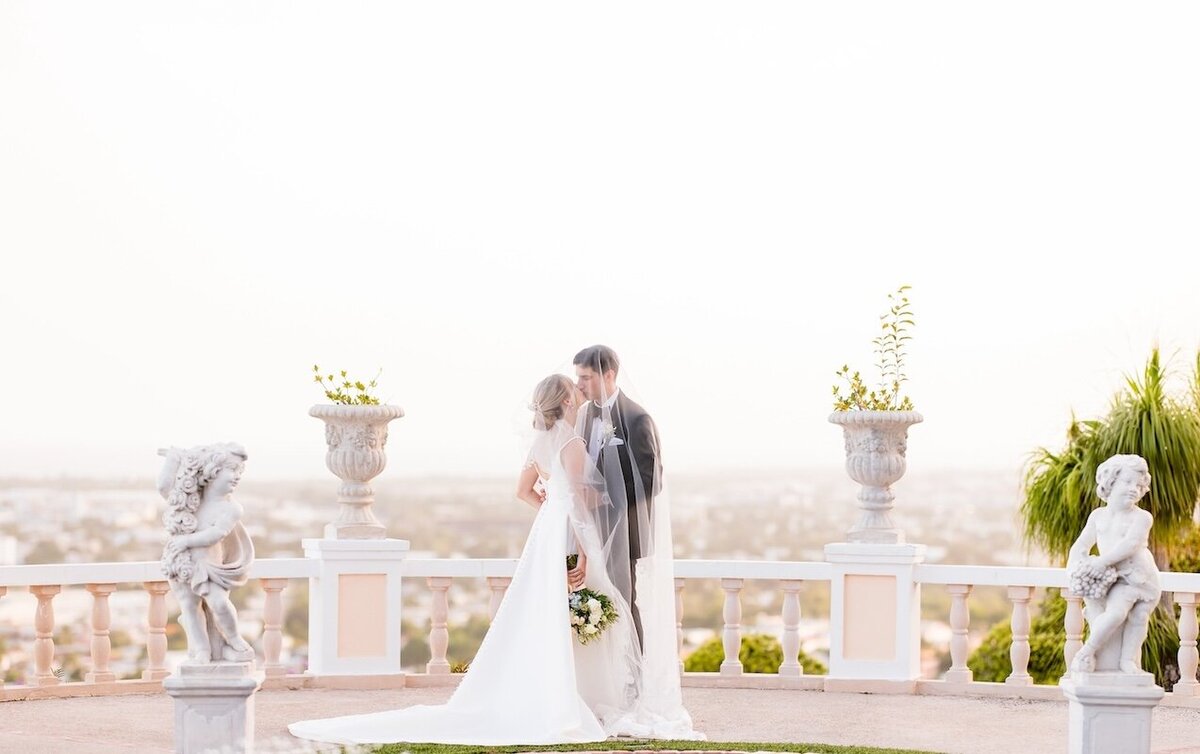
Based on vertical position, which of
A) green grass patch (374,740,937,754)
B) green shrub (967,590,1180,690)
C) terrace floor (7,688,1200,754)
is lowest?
green shrub (967,590,1180,690)

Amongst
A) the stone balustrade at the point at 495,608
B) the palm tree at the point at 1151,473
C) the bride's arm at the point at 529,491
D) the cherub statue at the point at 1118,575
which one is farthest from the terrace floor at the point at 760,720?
the palm tree at the point at 1151,473

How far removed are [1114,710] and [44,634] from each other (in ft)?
16.3

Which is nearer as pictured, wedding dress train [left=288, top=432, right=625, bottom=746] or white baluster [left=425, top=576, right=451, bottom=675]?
wedding dress train [left=288, top=432, right=625, bottom=746]

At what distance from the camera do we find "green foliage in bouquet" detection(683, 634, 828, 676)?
14.2m

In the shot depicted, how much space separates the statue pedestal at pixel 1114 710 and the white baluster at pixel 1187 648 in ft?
7.50

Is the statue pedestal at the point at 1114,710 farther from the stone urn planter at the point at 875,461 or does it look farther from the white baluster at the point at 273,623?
the white baluster at the point at 273,623

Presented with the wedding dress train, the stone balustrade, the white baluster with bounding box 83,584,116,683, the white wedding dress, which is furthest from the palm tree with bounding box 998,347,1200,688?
the white baluster with bounding box 83,584,116,683

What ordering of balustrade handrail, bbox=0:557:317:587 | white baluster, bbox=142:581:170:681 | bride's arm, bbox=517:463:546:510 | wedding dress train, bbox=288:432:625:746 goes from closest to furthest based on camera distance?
wedding dress train, bbox=288:432:625:746 → bride's arm, bbox=517:463:546:510 → balustrade handrail, bbox=0:557:317:587 → white baluster, bbox=142:581:170:681

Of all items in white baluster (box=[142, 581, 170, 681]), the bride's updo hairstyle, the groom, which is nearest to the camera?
the bride's updo hairstyle

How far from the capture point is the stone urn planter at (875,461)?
7.62 metres

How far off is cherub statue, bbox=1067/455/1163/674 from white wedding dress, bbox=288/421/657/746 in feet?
5.70

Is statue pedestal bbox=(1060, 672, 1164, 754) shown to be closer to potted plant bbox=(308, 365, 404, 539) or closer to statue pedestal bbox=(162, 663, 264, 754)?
statue pedestal bbox=(162, 663, 264, 754)

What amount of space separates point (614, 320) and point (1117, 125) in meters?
4.98

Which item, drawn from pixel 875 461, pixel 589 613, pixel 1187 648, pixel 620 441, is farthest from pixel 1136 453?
pixel 589 613
